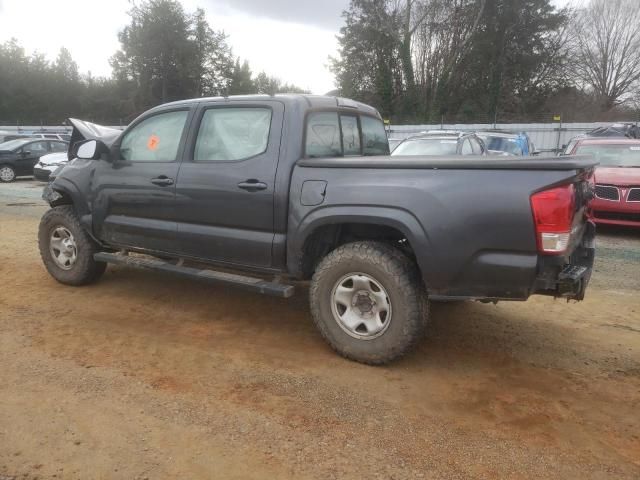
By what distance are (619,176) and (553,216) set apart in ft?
21.3

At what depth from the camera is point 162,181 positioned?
4.30 m

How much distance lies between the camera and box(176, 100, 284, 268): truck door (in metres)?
3.81

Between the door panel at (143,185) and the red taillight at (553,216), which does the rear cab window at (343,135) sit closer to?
the door panel at (143,185)

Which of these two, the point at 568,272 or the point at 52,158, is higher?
the point at 52,158

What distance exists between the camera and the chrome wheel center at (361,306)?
3.44 m

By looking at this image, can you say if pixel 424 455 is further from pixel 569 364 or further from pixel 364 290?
pixel 569 364

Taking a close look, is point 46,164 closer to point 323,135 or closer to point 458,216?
point 323,135

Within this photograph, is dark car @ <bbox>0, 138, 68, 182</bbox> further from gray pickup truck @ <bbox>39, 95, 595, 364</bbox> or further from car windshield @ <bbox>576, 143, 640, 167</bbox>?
car windshield @ <bbox>576, 143, 640, 167</bbox>

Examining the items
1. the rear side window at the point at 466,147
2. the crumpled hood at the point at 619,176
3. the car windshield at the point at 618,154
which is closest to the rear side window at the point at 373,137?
the crumpled hood at the point at 619,176

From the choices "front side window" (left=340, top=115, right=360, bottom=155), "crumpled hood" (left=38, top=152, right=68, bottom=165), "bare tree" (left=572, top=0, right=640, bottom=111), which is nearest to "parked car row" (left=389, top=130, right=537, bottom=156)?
"front side window" (left=340, top=115, right=360, bottom=155)

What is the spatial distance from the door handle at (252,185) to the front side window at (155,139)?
87 cm

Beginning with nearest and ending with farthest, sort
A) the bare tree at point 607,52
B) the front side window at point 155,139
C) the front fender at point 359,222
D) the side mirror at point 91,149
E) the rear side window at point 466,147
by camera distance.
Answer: the front fender at point 359,222 → the front side window at point 155,139 → the side mirror at point 91,149 → the rear side window at point 466,147 → the bare tree at point 607,52

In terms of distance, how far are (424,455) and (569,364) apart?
1.68 m

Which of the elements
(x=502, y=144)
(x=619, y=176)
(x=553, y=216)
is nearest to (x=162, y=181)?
(x=553, y=216)
